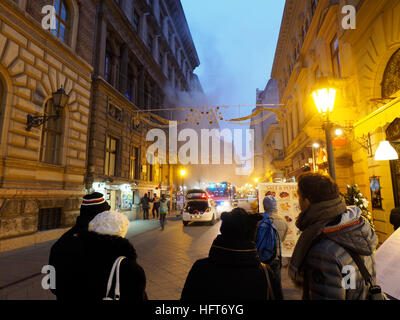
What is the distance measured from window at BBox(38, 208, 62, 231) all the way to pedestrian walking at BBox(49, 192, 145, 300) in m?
9.50

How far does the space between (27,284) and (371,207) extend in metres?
10.5

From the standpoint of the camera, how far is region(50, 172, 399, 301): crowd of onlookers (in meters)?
1.58

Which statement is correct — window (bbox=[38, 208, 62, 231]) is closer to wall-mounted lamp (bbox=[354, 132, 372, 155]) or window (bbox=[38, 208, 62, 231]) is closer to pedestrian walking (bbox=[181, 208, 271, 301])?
pedestrian walking (bbox=[181, 208, 271, 301])

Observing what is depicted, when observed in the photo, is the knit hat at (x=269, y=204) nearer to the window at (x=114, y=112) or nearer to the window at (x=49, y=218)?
the window at (x=49, y=218)

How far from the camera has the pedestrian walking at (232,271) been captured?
5.19 feet

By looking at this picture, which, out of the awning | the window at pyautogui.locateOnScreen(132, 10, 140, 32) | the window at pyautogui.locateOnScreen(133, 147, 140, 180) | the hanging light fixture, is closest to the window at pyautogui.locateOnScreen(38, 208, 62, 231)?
the window at pyautogui.locateOnScreen(133, 147, 140, 180)

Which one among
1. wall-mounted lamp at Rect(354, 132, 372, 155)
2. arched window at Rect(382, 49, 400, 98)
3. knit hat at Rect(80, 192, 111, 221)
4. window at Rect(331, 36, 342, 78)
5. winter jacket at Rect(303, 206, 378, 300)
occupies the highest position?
window at Rect(331, 36, 342, 78)

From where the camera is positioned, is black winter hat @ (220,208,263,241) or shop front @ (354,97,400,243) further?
shop front @ (354,97,400,243)

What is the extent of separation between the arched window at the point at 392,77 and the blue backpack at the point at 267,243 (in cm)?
662

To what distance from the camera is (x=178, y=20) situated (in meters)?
34.6

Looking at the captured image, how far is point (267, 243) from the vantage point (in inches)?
130

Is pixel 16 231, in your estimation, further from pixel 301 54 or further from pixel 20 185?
pixel 301 54

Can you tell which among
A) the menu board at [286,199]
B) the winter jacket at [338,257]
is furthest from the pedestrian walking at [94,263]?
the menu board at [286,199]

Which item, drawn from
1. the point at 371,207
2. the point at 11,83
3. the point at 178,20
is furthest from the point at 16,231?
the point at 178,20
